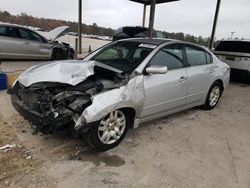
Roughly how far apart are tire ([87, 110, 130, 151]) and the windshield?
704mm

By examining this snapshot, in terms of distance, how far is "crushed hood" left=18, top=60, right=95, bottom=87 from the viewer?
10.8 ft

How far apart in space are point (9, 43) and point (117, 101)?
7720 mm

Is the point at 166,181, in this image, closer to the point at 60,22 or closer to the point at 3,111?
the point at 3,111

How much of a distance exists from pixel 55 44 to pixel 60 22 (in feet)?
58.8

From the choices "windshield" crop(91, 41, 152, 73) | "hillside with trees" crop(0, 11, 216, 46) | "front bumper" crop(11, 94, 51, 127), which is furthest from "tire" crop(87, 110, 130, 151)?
"hillside with trees" crop(0, 11, 216, 46)

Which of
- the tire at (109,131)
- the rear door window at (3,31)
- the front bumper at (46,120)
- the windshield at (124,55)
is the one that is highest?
the rear door window at (3,31)

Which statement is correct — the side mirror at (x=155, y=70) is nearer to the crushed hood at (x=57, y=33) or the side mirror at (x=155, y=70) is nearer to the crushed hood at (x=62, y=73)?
the crushed hood at (x=62, y=73)

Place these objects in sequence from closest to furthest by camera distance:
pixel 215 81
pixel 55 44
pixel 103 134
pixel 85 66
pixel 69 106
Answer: pixel 69 106 < pixel 103 134 < pixel 85 66 < pixel 215 81 < pixel 55 44

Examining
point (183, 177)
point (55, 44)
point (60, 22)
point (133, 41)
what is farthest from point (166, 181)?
point (60, 22)

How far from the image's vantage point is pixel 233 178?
3004 mm

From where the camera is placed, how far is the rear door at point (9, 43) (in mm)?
9297

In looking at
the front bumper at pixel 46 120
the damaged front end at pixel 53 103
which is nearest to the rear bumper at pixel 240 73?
the damaged front end at pixel 53 103

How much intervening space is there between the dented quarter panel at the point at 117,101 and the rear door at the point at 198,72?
132cm

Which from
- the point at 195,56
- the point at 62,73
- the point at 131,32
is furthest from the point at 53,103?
the point at 131,32
